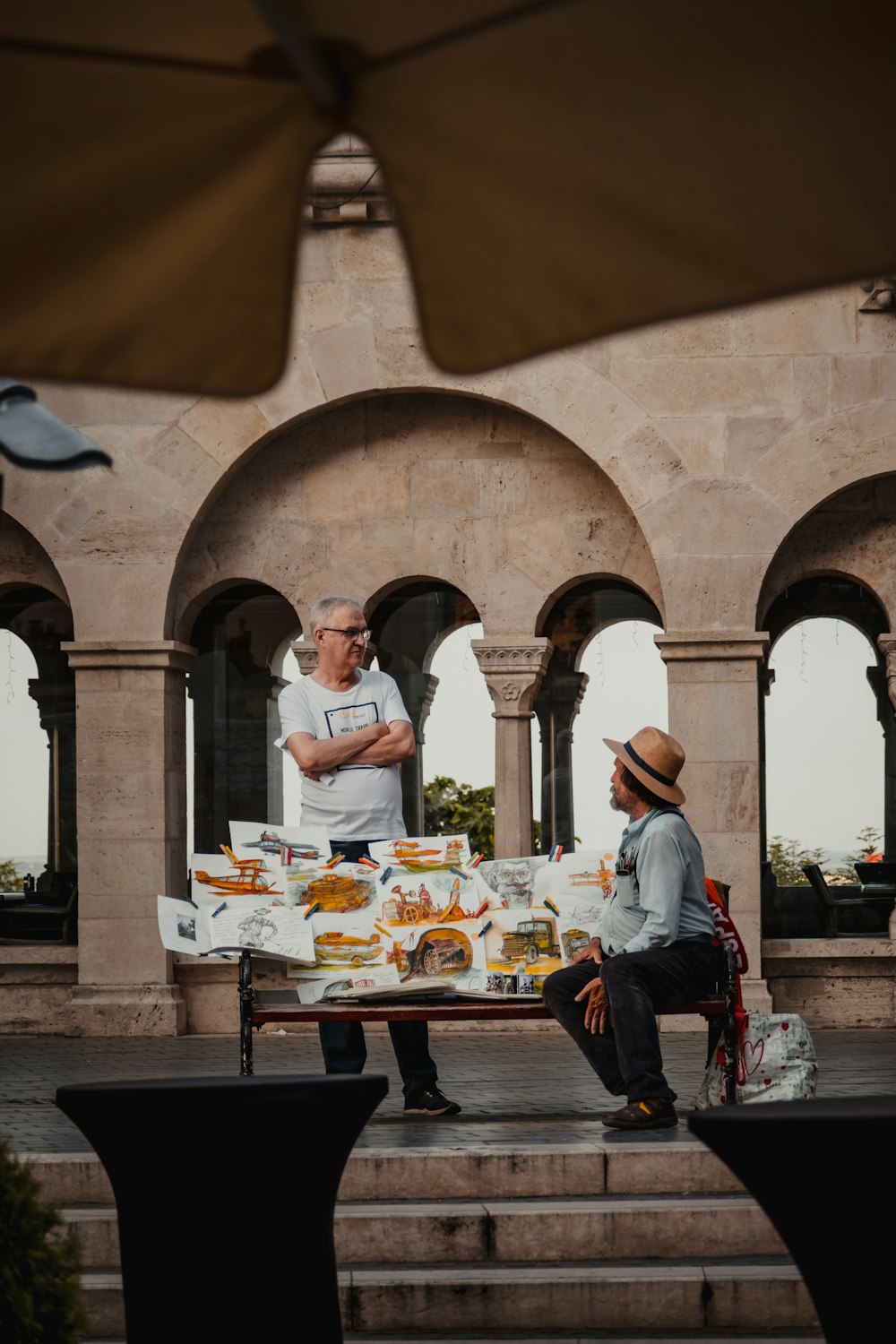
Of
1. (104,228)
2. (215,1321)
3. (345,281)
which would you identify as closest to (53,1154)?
(215,1321)

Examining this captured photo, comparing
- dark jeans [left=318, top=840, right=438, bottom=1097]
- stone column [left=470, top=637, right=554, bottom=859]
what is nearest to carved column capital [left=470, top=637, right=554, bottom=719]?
stone column [left=470, top=637, right=554, bottom=859]

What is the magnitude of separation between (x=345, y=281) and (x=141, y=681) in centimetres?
281

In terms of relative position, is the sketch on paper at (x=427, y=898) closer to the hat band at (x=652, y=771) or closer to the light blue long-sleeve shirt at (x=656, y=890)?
the light blue long-sleeve shirt at (x=656, y=890)

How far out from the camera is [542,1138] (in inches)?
250

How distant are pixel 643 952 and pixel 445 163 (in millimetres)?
4419

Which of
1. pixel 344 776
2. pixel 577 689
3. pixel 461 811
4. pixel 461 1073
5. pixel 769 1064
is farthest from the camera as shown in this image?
pixel 461 811

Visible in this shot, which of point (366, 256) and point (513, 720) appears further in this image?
point (513, 720)

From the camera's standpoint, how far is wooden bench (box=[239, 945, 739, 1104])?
660 centimetres

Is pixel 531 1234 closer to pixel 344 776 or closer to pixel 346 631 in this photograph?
pixel 344 776

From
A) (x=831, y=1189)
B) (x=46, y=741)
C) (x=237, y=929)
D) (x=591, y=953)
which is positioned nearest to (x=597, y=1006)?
(x=591, y=953)

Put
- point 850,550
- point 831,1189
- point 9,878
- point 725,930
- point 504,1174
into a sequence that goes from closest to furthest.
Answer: point 831,1189, point 504,1174, point 725,930, point 850,550, point 9,878

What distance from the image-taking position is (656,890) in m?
6.54

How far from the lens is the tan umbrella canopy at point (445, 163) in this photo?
247 cm

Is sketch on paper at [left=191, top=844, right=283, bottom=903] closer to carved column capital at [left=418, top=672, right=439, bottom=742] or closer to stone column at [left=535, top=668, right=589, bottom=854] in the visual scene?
carved column capital at [left=418, top=672, right=439, bottom=742]
